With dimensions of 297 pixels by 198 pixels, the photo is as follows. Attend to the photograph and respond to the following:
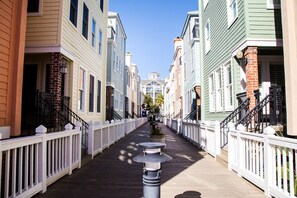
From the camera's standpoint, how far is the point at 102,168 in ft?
23.1

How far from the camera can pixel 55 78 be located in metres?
8.97

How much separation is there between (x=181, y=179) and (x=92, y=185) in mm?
1978

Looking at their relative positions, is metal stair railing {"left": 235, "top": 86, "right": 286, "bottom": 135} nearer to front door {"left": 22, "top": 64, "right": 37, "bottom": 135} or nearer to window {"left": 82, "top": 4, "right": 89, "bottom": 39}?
front door {"left": 22, "top": 64, "right": 37, "bottom": 135}

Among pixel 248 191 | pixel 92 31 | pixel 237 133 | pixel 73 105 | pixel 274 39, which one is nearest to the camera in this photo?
pixel 248 191

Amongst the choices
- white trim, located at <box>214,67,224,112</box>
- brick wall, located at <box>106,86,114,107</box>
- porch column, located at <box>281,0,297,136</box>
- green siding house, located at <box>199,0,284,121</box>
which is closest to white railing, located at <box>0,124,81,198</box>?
porch column, located at <box>281,0,297,136</box>

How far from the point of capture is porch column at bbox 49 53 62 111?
8.91 meters

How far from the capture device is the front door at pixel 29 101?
8.36 m

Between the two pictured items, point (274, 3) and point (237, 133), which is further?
point (274, 3)

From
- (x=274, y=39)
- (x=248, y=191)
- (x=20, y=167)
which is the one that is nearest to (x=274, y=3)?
(x=274, y=39)

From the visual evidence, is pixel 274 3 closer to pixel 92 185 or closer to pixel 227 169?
pixel 227 169

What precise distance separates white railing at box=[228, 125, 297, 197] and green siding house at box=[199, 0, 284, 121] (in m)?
2.47

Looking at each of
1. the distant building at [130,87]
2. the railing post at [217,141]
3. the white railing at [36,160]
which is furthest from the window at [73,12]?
the distant building at [130,87]

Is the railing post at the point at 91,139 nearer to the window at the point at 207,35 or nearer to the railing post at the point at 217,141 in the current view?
the railing post at the point at 217,141

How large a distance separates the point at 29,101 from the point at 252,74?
759 centimetres
